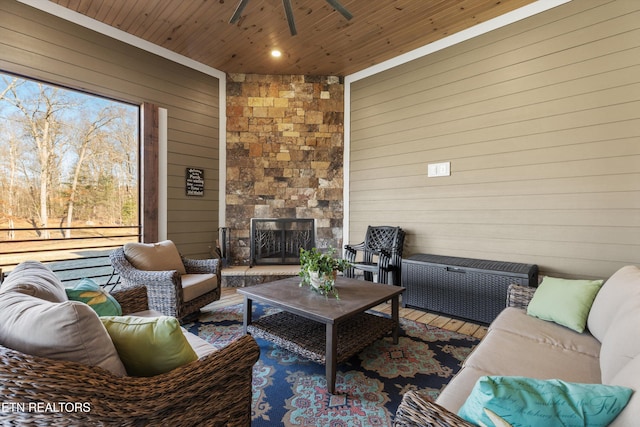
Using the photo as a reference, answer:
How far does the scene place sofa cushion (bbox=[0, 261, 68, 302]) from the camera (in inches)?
49.2

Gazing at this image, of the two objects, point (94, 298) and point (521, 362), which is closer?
point (521, 362)

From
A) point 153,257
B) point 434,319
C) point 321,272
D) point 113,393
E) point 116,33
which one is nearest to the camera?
point 113,393

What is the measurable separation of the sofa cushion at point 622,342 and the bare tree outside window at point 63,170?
4.46 meters

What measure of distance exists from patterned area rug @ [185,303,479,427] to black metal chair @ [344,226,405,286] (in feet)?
2.97

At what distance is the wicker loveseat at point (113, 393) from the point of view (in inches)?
31.4

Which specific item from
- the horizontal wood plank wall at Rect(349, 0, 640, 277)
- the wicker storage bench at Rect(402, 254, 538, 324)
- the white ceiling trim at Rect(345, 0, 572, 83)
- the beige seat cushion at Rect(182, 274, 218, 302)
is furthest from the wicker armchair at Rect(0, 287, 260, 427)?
the white ceiling trim at Rect(345, 0, 572, 83)

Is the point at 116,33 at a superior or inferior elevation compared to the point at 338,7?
superior

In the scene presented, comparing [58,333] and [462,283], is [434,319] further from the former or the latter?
[58,333]

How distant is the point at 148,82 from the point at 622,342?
4844 millimetres

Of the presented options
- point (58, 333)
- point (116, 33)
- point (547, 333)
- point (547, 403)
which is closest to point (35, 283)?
point (58, 333)

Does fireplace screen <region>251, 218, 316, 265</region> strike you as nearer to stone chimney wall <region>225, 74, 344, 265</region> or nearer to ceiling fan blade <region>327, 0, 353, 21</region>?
stone chimney wall <region>225, 74, 344, 265</region>

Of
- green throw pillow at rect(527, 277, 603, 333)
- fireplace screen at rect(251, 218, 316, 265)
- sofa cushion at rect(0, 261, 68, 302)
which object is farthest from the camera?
fireplace screen at rect(251, 218, 316, 265)

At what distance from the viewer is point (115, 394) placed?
0.87 m

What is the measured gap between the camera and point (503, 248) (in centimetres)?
320
